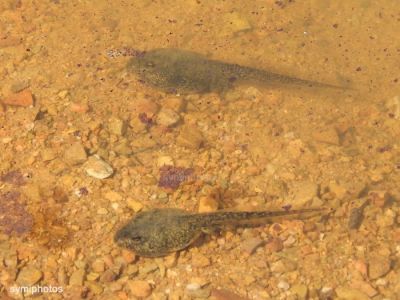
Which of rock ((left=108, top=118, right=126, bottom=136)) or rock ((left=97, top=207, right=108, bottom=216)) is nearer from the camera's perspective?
rock ((left=97, top=207, right=108, bottom=216))

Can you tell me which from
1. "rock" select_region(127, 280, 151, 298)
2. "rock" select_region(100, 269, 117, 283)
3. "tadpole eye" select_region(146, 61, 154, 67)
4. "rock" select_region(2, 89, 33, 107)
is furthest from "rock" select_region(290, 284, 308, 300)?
"rock" select_region(2, 89, 33, 107)

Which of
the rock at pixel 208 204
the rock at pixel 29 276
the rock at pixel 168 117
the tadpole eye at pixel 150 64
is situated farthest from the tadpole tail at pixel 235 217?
the tadpole eye at pixel 150 64

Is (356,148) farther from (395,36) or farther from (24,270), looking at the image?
(24,270)

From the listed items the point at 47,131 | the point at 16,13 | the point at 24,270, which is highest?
the point at 16,13

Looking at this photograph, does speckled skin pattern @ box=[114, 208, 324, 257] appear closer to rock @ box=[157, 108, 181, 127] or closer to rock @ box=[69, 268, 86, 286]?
rock @ box=[69, 268, 86, 286]

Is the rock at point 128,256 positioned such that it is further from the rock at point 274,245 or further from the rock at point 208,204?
the rock at point 274,245

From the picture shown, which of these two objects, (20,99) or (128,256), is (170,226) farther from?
(20,99)

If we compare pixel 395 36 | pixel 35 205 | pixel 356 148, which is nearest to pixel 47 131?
pixel 35 205
